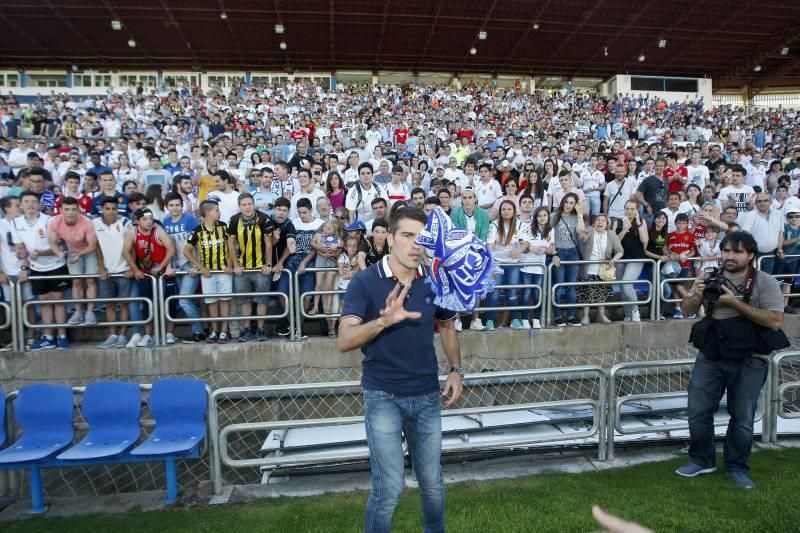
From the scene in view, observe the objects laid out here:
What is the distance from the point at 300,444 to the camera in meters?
5.22

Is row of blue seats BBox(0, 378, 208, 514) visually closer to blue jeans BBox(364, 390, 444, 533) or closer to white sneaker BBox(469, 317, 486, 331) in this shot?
blue jeans BBox(364, 390, 444, 533)

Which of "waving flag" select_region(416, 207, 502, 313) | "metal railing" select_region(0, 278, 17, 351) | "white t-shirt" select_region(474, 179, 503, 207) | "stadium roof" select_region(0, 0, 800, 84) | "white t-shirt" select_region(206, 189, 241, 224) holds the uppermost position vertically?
"stadium roof" select_region(0, 0, 800, 84)

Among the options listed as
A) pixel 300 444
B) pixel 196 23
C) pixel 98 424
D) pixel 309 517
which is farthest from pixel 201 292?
pixel 196 23

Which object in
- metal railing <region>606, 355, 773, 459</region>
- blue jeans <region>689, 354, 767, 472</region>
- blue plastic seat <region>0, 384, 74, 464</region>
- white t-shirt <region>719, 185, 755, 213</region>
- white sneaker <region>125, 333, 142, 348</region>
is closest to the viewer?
blue jeans <region>689, 354, 767, 472</region>

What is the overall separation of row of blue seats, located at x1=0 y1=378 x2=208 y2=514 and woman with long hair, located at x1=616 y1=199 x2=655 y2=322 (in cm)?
603

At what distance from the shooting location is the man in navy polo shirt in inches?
120

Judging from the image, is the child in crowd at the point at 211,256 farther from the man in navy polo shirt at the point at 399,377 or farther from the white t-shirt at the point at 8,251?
the man in navy polo shirt at the point at 399,377

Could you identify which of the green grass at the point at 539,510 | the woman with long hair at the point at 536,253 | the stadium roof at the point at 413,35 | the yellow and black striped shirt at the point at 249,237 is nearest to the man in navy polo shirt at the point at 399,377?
the green grass at the point at 539,510

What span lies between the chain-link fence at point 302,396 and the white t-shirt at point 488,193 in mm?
3496

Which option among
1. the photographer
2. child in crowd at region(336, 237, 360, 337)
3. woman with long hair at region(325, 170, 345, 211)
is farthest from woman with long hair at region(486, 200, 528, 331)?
the photographer

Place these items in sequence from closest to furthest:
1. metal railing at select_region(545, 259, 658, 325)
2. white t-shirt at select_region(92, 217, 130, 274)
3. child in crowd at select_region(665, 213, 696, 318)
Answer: white t-shirt at select_region(92, 217, 130, 274), metal railing at select_region(545, 259, 658, 325), child in crowd at select_region(665, 213, 696, 318)

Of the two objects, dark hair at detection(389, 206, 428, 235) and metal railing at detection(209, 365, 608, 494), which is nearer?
dark hair at detection(389, 206, 428, 235)

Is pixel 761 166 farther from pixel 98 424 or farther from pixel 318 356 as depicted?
pixel 98 424

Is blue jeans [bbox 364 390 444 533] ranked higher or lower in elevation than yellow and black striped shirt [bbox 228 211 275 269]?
lower
